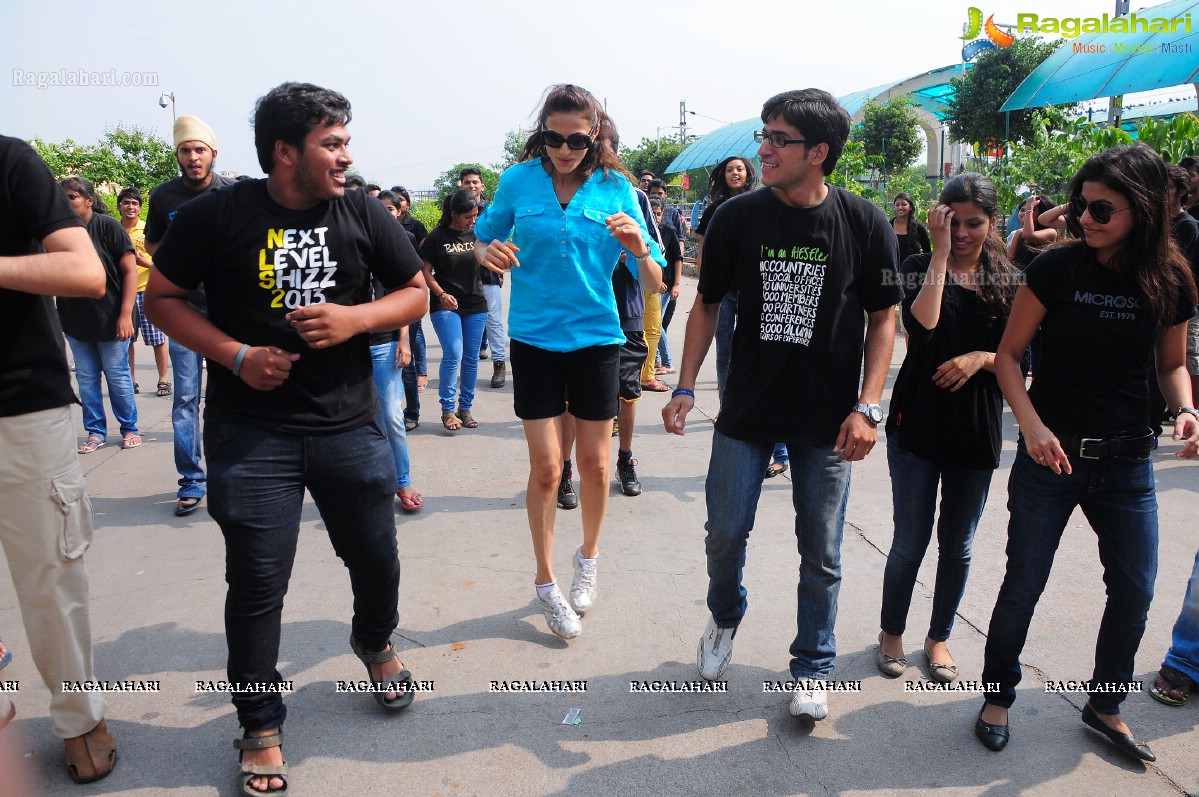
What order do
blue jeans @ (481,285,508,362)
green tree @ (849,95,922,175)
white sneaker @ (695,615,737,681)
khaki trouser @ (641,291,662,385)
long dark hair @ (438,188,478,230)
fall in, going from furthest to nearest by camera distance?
1. green tree @ (849,95,922,175)
2. blue jeans @ (481,285,508,362)
3. khaki trouser @ (641,291,662,385)
4. long dark hair @ (438,188,478,230)
5. white sneaker @ (695,615,737,681)

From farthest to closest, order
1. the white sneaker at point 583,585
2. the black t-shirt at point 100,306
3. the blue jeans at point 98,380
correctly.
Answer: the blue jeans at point 98,380
the black t-shirt at point 100,306
the white sneaker at point 583,585

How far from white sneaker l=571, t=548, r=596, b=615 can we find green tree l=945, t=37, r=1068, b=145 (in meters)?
30.8

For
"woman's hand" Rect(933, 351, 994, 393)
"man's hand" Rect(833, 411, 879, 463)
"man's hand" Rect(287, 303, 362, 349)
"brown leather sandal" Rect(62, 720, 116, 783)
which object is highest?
"man's hand" Rect(287, 303, 362, 349)

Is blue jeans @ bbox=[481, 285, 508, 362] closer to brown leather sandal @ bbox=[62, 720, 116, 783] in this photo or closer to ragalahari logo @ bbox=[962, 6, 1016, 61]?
brown leather sandal @ bbox=[62, 720, 116, 783]

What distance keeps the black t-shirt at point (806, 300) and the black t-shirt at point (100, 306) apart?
497cm

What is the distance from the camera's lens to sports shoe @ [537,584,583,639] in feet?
11.5

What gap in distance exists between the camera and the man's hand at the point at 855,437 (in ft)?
9.20

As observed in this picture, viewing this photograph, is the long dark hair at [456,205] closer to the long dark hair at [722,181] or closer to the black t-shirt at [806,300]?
the long dark hair at [722,181]

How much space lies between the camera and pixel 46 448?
8.43 ft

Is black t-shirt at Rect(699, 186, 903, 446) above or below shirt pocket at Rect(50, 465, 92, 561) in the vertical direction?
above

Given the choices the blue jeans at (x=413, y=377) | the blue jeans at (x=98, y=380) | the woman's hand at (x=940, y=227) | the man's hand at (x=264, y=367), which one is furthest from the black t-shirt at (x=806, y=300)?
the blue jeans at (x=98, y=380)

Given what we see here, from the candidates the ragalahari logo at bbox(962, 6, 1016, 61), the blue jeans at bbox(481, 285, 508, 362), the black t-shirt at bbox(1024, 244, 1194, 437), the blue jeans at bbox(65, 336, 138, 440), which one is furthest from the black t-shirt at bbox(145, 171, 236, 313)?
the ragalahari logo at bbox(962, 6, 1016, 61)

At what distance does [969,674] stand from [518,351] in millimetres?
2125

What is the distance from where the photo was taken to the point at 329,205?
8.81 feet
